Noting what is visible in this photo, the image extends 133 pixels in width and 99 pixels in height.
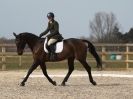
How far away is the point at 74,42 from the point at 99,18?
75.4m

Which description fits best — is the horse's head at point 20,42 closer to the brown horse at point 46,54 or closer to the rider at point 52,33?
the brown horse at point 46,54

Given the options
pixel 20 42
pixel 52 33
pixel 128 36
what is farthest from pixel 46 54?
pixel 128 36

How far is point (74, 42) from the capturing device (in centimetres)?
1352

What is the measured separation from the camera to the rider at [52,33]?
43.6 feet

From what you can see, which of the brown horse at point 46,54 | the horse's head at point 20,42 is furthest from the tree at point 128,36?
the horse's head at point 20,42

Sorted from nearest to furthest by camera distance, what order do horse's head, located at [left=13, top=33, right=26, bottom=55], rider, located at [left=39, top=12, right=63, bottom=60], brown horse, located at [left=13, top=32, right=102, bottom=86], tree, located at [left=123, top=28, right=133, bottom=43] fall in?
rider, located at [left=39, top=12, right=63, bottom=60], brown horse, located at [left=13, top=32, right=102, bottom=86], horse's head, located at [left=13, top=33, right=26, bottom=55], tree, located at [left=123, top=28, right=133, bottom=43]

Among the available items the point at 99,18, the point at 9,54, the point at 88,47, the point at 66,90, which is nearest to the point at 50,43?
the point at 88,47

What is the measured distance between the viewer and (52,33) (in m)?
13.3

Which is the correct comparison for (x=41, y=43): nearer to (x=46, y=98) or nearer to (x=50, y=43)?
(x=50, y=43)

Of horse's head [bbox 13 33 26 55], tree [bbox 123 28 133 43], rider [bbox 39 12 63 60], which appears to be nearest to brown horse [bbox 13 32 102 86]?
horse's head [bbox 13 33 26 55]

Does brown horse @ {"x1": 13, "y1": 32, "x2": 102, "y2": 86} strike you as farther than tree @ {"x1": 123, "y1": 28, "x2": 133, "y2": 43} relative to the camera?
No

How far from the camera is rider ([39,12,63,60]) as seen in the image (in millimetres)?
13289

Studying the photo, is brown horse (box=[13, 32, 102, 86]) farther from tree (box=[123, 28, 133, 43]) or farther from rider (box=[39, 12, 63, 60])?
tree (box=[123, 28, 133, 43])

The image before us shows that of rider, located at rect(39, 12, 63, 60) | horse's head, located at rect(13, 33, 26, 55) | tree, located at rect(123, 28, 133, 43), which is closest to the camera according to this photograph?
rider, located at rect(39, 12, 63, 60)
